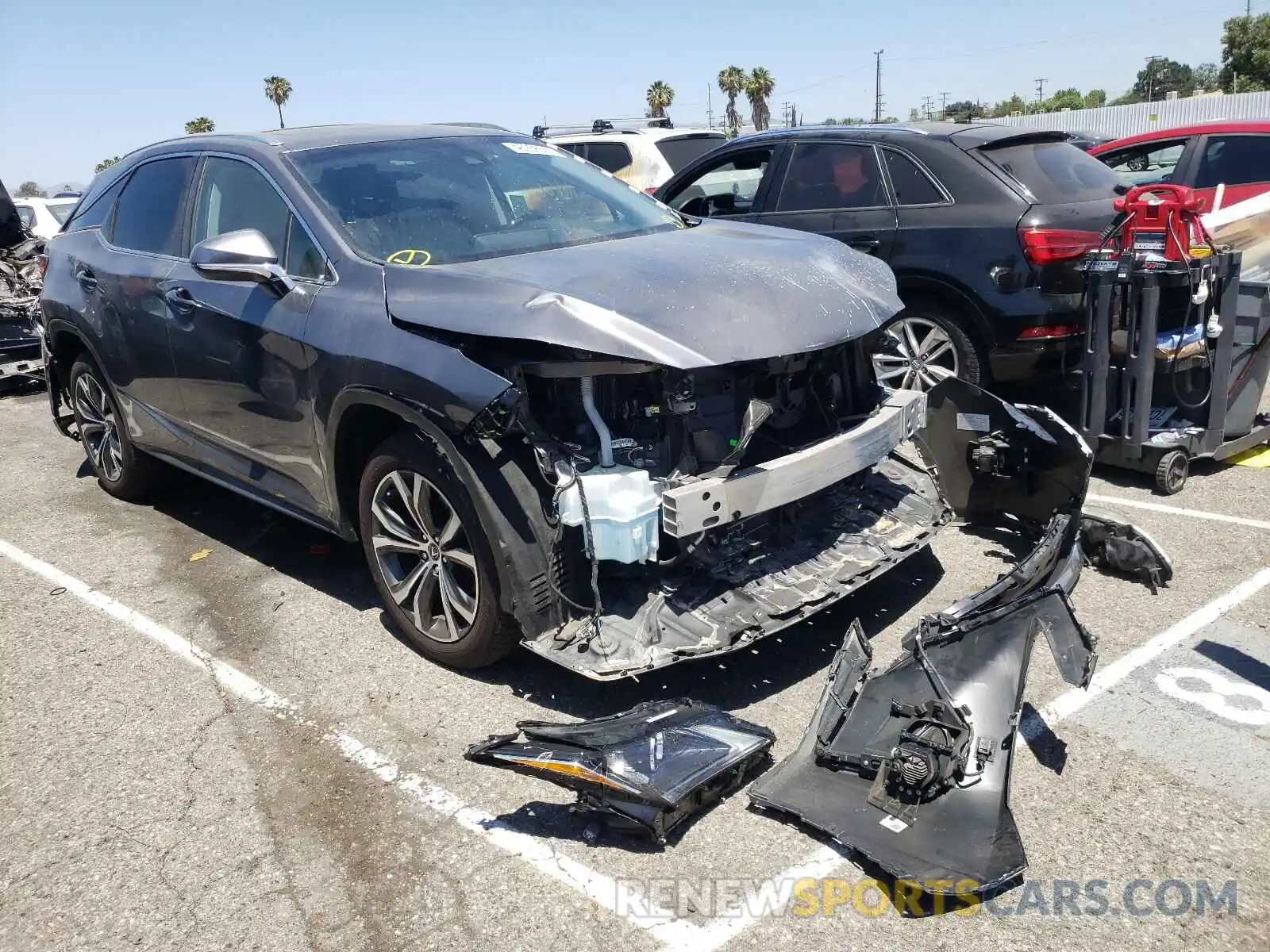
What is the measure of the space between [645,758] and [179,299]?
3218mm

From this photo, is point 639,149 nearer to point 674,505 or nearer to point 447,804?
point 674,505

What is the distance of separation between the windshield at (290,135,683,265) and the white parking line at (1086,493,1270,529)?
274 cm

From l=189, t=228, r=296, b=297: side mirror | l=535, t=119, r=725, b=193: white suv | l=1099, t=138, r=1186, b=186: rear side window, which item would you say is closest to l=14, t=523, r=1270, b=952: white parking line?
l=189, t=228, r=296, b=297: side mirror

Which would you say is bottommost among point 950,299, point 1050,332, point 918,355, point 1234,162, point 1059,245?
point 918,355

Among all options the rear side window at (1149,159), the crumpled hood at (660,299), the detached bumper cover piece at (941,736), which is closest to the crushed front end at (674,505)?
the crumpled hood at (660,299)

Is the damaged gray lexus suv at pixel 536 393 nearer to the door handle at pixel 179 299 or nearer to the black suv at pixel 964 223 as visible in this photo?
the door handle at pixel 179 299

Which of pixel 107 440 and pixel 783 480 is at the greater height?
pixel 783 480

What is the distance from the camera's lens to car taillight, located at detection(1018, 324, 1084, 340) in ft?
19.3

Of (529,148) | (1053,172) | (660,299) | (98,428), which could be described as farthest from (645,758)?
(1053,172)

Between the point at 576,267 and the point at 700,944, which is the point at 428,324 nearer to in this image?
the point at 576,267

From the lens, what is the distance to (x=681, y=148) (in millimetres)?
12242

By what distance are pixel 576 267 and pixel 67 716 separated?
2608mm

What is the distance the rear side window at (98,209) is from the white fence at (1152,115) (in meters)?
30.0

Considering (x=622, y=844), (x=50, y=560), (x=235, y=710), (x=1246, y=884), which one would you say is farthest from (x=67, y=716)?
(x=1246, y=884)
